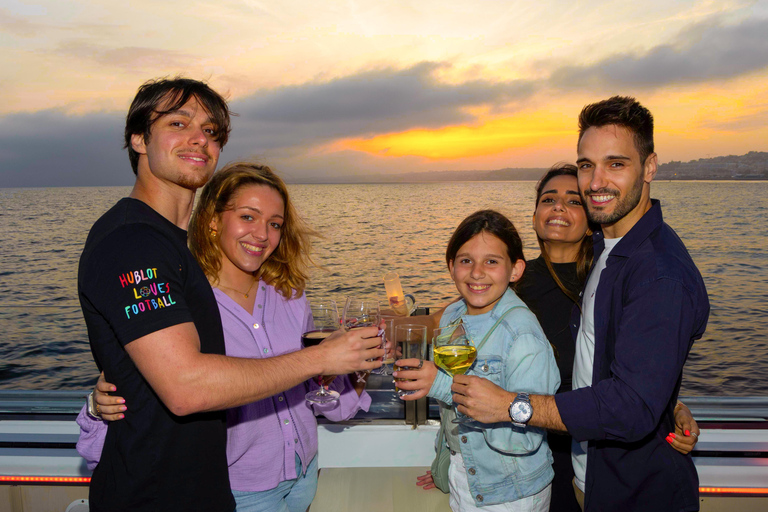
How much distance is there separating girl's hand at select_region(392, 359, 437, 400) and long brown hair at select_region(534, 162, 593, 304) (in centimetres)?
83

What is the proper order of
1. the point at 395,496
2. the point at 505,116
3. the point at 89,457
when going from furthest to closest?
1. the point at 505,116
2. the point at 395,496
3. the point at 89,457

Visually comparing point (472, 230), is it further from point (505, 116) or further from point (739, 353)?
point (505, 116)

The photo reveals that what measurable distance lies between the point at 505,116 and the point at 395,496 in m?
45.4

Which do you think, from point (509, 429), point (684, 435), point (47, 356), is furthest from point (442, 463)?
point (47, 356)

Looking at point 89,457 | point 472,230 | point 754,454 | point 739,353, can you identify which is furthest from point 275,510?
point 739,353

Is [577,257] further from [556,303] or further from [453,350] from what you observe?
Answer: [453,350]

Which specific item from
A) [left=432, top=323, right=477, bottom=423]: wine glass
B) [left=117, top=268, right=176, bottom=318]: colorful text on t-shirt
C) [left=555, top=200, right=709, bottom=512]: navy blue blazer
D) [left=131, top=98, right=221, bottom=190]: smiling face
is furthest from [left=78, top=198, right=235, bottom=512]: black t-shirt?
[left=555, top=200, right=709, bottom=512]: navy blue blazer

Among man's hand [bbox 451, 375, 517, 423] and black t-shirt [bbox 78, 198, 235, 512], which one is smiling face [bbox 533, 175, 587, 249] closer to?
man's hand [bbox 451, 375, 517, 423]

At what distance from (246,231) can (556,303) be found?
1.36 meters

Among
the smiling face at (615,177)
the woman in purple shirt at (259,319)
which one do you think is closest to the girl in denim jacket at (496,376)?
the smiling face at (615,177)

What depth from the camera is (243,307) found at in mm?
1771

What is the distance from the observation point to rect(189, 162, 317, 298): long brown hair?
1792mm

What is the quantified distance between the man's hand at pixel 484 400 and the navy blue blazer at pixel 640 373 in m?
0.17

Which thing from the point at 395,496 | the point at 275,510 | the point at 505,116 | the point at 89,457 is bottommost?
the point at 395,496
